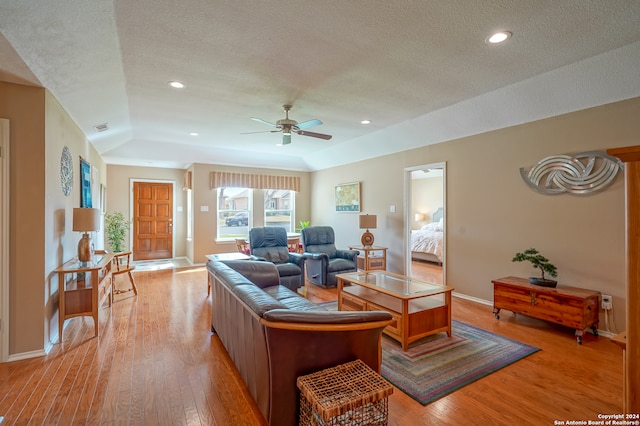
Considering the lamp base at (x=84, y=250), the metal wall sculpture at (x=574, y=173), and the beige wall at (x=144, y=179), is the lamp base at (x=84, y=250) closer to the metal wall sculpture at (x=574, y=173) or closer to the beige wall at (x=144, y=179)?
the beige wall at (x=144, y=179)

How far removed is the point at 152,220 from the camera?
25.1 ft

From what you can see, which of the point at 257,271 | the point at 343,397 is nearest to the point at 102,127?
the point at 257,271

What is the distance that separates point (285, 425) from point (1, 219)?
289cm

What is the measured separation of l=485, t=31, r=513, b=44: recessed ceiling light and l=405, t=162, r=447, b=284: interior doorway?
96.5 inches

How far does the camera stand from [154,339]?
2996mm

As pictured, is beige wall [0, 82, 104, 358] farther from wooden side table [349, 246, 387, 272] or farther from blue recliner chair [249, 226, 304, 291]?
wooden side table [349, 246, 387, 272]

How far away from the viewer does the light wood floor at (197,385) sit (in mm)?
1889

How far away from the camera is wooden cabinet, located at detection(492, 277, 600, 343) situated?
2.94m

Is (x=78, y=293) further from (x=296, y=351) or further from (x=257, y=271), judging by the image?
(x=296, y=351)

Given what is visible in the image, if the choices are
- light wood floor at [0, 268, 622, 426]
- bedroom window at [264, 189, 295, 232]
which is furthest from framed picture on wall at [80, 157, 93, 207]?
bedroom window at [264, 189, 295, 232]

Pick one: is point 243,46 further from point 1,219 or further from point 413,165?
point 413,165

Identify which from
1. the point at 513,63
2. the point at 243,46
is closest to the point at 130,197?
the point at 243,46

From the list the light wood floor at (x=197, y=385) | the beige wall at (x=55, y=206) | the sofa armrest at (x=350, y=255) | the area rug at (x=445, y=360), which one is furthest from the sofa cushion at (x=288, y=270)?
the beige wall at (x=55, y=206)

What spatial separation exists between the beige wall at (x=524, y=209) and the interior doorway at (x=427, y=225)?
116 mm
